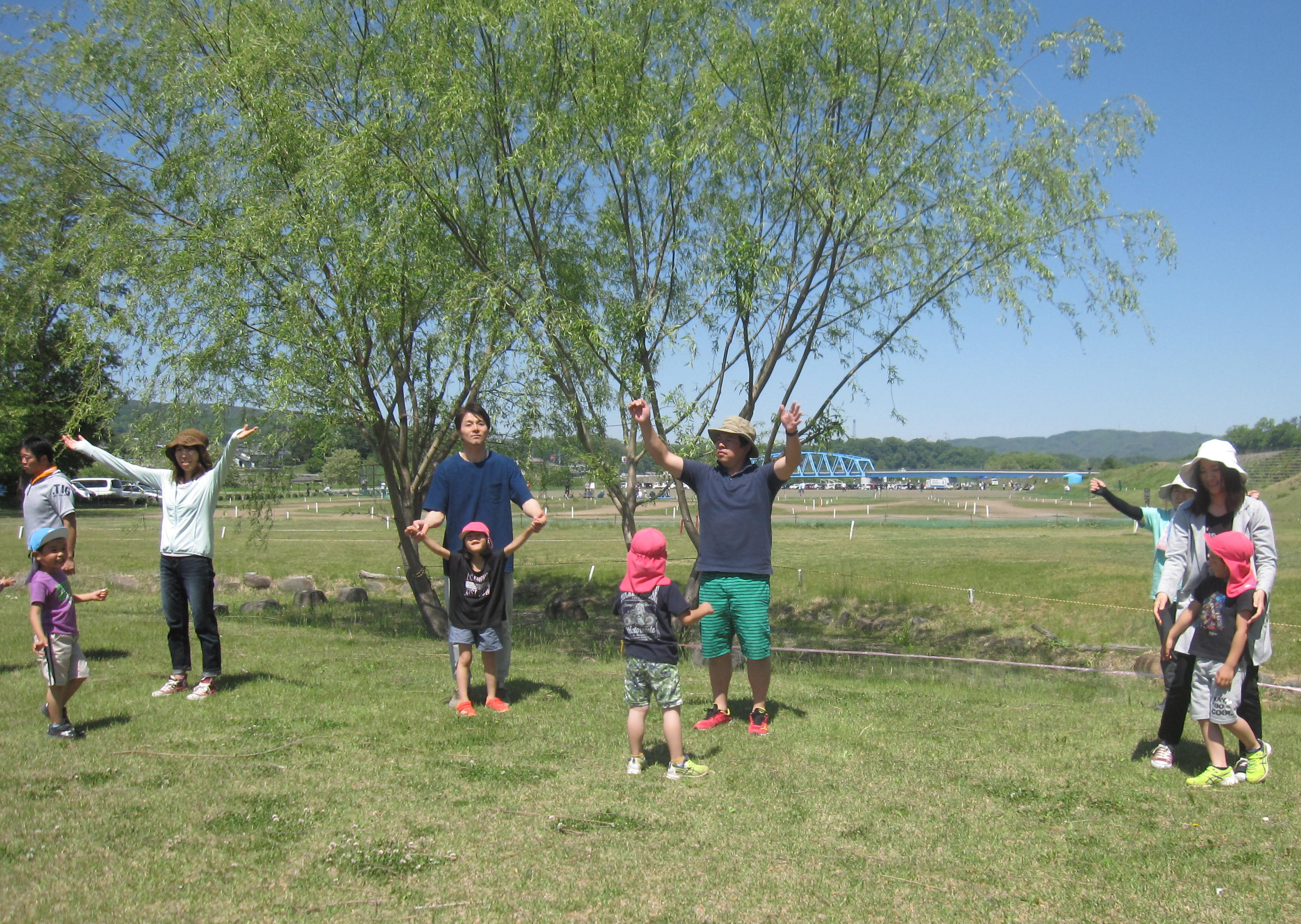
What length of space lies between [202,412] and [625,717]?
8.69 m

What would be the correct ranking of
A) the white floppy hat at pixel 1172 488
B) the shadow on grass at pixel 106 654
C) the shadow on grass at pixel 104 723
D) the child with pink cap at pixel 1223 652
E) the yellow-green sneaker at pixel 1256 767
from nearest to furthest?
1. the child with pink cap at pixel 1223 652
2. the yellow-green sneaker at pixel 1256 767
3. the shadow on grass at pixel 104 723
4. the white floppy hat at pixel 1172 488
5. the shadow on grass at pixel 106 654

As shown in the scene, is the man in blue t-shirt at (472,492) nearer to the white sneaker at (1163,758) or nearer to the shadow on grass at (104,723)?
the shadow on grass at (104,723)

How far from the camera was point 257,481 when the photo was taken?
1409 cm

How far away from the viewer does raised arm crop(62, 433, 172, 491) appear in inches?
261

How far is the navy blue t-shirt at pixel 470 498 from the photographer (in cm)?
675

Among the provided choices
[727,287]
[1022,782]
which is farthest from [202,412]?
[1022,782]

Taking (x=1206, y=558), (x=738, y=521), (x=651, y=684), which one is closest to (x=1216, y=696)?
(x=1206, y=558)

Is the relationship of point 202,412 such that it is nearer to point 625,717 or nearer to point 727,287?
point 727,287

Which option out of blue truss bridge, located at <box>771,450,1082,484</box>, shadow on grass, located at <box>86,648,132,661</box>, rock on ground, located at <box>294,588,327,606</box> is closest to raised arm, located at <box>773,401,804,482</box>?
shadow on grass, located at <box>86,648,132,661</box>

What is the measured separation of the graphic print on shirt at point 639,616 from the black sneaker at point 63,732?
324 centimetres

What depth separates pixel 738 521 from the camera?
6.38m

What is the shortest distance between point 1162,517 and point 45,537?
7302mm

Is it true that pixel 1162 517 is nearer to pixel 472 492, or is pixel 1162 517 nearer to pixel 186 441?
pixel 472 492

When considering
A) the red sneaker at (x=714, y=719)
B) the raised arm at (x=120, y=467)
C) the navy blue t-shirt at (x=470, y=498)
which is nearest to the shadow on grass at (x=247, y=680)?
the raised arm at (x=120, y=467)
